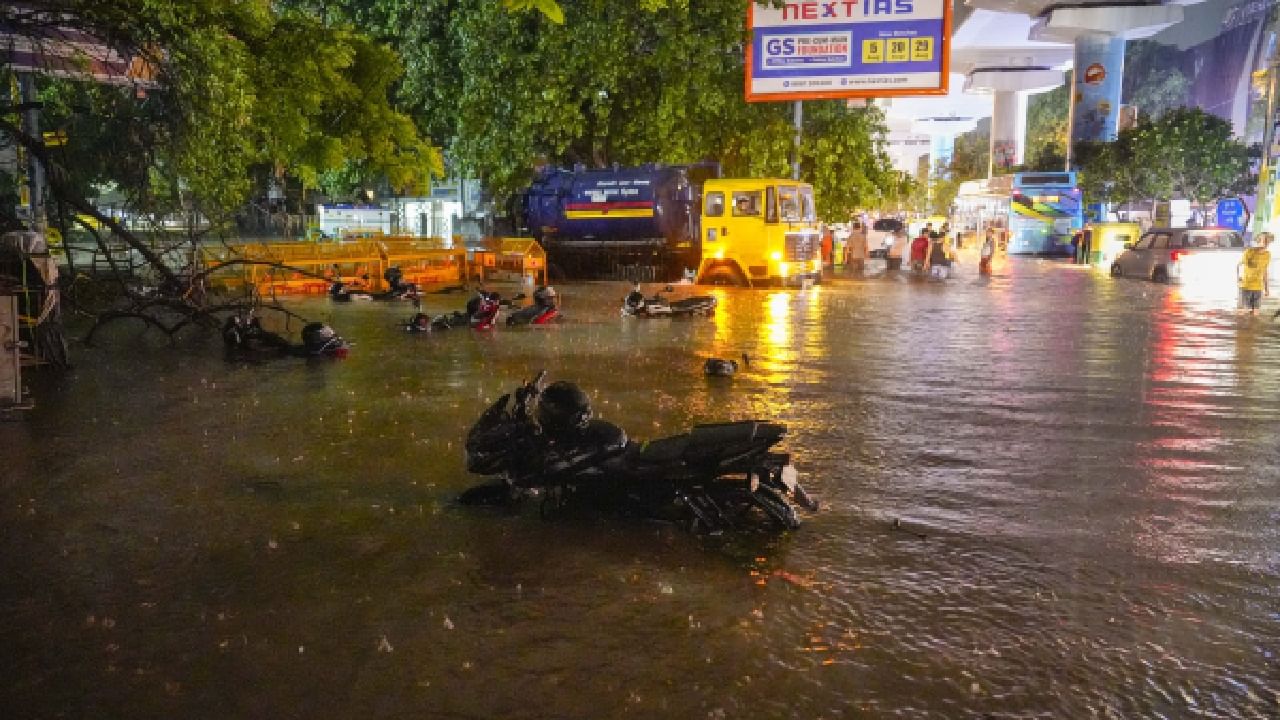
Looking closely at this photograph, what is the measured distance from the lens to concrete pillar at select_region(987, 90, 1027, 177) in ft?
244

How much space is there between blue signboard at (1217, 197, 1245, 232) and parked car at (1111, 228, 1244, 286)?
17.9 m

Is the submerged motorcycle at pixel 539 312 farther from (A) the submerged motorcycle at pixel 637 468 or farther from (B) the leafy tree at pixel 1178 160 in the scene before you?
(B) the leafy tree at pixel 1178 160

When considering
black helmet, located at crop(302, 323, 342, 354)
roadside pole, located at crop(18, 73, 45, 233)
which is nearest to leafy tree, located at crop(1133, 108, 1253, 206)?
black helmet, located at crop(302, 323, 342, 354)

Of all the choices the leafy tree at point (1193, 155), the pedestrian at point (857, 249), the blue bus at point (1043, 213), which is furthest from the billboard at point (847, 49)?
the leafy tree at point (1193, 155)

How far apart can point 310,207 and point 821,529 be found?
130 ft

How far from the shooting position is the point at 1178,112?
45969mm

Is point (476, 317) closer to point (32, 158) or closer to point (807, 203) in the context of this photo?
point (32, 158)

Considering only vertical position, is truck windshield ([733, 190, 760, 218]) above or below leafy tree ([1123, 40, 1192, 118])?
below

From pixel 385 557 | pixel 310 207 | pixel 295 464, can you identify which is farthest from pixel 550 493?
pixel 310 207

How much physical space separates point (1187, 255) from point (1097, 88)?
1143 inches

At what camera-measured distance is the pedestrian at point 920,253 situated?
31.9 meters

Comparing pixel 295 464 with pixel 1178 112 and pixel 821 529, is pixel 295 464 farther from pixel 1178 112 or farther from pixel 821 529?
pixel 1178 112

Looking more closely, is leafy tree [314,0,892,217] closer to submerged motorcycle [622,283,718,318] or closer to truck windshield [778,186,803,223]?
truck windshield [778,186,803,223]

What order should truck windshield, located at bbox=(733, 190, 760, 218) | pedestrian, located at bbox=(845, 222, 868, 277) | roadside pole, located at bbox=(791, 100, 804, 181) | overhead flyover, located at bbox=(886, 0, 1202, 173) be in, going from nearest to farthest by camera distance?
truck windshield, located at bbox=(733, 190, 760, 218), roadside pole, located at bbox=(791, 100, 804, 181), pedestrian, located at bbox=(845, 222, 868, 277), overhead flyover, located at bbox=(886, 0, 1202, 173)
